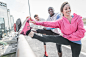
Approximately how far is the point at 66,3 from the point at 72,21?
393 mm

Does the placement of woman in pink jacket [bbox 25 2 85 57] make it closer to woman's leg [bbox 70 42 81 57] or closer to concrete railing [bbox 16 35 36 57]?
woman's leg [bbox 70 42 81 57]

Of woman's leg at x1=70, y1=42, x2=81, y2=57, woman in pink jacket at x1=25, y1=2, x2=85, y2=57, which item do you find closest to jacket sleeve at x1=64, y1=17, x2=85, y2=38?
woman in pink jacket at x1=25, y1=2, x2=85, y2=57

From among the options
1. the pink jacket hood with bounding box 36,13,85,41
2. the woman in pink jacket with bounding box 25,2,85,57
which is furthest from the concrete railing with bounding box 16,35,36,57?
the pink jacket hood with bounding box 36,13,85,41

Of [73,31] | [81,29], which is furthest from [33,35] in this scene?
[81,29]

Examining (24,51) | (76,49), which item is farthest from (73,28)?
(24,51)

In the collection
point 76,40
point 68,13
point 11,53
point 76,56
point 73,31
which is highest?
point 68,13

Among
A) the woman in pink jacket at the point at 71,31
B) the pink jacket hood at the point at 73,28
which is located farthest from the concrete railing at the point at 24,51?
the pink jacket hood at the point at 73,28

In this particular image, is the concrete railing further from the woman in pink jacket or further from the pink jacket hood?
the pink jacket hood

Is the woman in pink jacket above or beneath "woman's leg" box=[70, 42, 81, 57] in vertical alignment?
above

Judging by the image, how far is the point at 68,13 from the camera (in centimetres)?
122

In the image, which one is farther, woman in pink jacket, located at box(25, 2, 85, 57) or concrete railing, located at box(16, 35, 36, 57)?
woman in pink jacket, located at box(25, 2, 85, 57)

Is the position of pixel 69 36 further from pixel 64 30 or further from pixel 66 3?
pixel 66 3

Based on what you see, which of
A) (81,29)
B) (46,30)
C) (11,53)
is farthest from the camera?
(11,53)

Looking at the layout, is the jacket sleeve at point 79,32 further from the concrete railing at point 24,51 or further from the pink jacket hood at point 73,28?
the concrete railing at point 24,51
